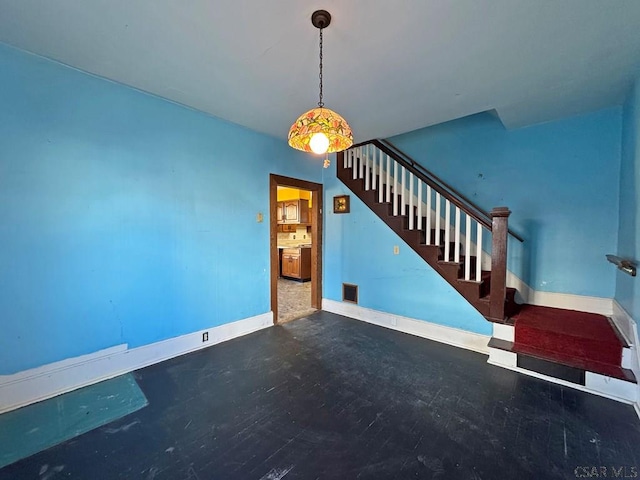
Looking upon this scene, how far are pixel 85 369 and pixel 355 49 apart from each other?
3.35 m

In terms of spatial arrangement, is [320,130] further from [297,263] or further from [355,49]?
[297,263]

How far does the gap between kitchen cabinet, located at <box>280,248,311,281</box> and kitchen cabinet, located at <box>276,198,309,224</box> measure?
84 centimetres

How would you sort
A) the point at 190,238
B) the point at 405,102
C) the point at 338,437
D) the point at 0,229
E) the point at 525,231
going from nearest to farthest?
1. the point at 338,437
2. the point at 0,229
3. the point at 405,102
4. the point at 190,238
5. the point at 525,231

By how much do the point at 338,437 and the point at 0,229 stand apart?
277 cm

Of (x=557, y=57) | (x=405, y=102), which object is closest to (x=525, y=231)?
(x=557, y=57)

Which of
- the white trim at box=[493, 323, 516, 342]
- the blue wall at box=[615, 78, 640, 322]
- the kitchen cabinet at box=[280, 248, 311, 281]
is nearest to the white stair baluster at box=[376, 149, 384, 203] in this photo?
the white trim at box=[493, 323, 516, 342]

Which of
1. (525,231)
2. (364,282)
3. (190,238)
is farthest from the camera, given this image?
(364,282)

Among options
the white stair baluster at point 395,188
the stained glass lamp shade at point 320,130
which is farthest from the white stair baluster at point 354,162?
the stained glass lamp shade at point 320,130

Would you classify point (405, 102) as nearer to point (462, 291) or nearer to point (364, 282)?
point (462, 291)

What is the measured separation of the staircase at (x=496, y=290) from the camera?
7.34ft

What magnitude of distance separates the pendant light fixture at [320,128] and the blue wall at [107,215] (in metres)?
1.72

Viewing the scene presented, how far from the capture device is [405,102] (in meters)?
2.63

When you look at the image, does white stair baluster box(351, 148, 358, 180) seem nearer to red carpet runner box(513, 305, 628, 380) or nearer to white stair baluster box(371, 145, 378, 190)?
white stair baluster box(371, 145, 378, 190)

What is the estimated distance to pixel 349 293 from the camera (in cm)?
412
